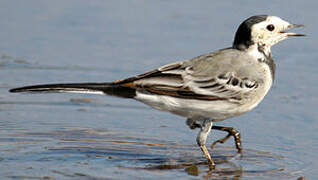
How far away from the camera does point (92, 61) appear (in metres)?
11.2

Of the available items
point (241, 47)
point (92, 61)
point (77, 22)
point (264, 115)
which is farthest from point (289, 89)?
point (77, 22)

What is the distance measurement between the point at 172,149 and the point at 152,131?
0.63 m

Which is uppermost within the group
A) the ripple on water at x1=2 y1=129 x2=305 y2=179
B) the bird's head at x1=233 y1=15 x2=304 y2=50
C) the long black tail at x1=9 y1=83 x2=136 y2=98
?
the bird's head at x1=233 y1=15 x2=304 y2=50

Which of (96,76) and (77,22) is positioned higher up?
(77,22)

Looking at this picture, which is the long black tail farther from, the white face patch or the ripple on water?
the white face patch

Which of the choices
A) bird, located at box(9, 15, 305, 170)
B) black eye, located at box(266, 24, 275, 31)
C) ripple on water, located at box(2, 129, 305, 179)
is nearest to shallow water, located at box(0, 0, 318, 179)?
ripple on water, located at box(2, 129, 305, 179)

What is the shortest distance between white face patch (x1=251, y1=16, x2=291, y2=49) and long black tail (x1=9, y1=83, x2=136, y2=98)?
1536 millimetres

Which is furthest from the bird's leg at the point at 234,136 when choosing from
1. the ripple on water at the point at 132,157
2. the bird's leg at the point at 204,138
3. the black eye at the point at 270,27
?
the black eye at the point at 270,27

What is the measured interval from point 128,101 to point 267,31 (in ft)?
8.89

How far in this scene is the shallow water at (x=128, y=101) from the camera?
793 centimetres

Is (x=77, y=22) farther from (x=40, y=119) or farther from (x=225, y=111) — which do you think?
(x=225, y=111)

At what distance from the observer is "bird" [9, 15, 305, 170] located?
7785 mm

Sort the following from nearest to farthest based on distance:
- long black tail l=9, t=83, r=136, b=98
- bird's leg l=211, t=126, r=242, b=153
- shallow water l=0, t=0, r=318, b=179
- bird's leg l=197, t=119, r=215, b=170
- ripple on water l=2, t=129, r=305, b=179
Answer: long black tail l=9, t=83, r=136, b=98 → ripple on water l=2, t=129, r=305, b=179 → shallow water l=0, t=0, r=318, b=179 → bird's leg l=197, t=119, r=215, b=170 → bird's leg l=211, t=126, r=242, b=153

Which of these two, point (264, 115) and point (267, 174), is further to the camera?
point (264, 115)
